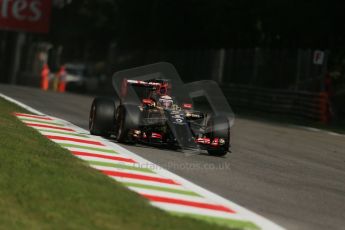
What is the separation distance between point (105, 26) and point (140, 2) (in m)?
16.0

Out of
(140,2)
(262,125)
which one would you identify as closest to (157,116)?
(262,125)

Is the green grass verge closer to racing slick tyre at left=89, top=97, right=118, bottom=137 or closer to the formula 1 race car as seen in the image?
the formula 1 race car

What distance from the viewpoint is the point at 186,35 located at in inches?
1875

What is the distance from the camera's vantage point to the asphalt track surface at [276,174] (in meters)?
9.07

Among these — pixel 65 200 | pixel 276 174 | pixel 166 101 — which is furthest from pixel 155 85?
pixel 65 200

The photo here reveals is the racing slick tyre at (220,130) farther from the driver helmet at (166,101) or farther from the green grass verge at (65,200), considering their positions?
the green grass verge at (65,200)

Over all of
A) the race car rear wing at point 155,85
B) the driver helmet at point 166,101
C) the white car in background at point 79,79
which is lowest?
the white car in background at point 79,79

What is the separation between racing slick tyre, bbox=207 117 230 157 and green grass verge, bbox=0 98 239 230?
3283mm

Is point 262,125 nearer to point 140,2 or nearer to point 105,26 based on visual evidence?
point 140,2

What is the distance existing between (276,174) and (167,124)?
6.16 ft

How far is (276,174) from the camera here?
12.1 m

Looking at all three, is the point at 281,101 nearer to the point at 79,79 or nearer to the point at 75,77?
the point at 79,79

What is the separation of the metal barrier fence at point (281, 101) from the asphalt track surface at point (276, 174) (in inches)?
333

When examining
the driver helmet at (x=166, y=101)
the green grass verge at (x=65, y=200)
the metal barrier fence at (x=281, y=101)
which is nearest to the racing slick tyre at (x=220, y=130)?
the driver helmet at (x=166, y=101)
